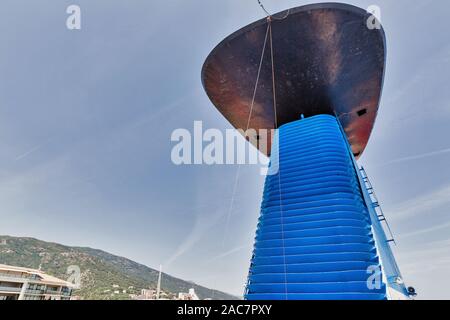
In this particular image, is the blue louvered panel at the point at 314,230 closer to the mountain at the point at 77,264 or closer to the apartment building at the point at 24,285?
the apartment building at the point at 24,285

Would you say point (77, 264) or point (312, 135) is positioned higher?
point (77, 264)

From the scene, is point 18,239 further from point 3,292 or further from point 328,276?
point 328,276

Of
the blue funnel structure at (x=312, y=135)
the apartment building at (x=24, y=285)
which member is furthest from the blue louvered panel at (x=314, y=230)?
the apartment building at (x=24, y=285)

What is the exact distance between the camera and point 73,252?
39.8 m

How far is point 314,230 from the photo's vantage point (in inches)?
132

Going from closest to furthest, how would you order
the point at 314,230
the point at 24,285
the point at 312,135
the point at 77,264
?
the point at 314,230, the point at 312,135, the point at 24,285, the point at 77,264

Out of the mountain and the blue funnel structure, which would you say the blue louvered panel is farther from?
the mountain

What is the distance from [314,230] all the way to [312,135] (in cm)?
206

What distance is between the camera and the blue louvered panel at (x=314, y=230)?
284 cm

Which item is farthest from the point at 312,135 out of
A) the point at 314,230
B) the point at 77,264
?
the point at 77,264

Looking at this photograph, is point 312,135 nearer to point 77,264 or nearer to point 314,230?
point 314,230

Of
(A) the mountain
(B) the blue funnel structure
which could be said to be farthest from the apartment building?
(B) the blue funnel structure
